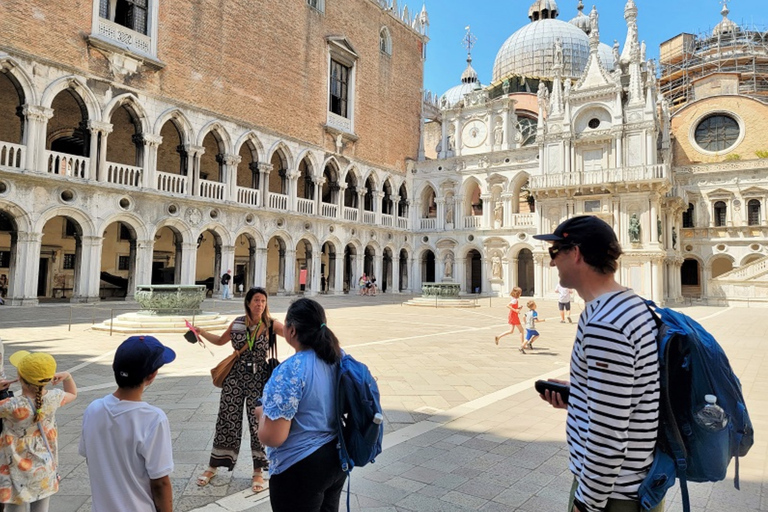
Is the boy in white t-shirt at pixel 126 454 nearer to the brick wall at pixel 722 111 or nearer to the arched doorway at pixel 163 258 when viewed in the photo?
the arched doorway at pixel 163 258

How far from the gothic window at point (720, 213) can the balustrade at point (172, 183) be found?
108 ft

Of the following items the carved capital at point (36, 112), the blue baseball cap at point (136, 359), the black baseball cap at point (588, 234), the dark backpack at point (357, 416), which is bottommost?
the dark backpack at point (357, 416)

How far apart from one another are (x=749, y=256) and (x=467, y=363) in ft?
103

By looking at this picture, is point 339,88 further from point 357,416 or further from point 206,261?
point 357,416

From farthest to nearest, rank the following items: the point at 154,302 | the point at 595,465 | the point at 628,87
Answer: the point at 628,87 < the point at 154,302 < the point at 595,465

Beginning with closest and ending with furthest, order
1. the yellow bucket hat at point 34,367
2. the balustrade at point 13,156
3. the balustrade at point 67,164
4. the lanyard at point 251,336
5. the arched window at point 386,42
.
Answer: the yellow bucket hat at point 34,367 < the lanyard at point 251,336 < the balustrade at point 13,156 < the balustrade at point 67,164 < the arched window at point 386,42

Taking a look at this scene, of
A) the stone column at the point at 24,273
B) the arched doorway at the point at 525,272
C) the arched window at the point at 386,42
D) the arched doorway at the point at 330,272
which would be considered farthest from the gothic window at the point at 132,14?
the arched doorway at the point at 525,272

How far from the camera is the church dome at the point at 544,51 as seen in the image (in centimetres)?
4475

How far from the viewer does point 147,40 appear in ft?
67.3

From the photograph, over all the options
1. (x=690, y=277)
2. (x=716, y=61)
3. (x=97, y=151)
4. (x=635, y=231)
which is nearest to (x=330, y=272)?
(x=97, y=151)

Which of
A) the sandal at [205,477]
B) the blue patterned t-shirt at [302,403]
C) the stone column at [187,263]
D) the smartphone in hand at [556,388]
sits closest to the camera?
the smartphone in hand at [556,388]

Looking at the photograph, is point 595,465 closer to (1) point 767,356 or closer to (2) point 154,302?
(1) point 767,356

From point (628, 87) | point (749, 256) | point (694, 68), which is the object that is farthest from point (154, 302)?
point (694, 68)

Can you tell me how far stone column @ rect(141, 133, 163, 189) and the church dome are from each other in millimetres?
34845
